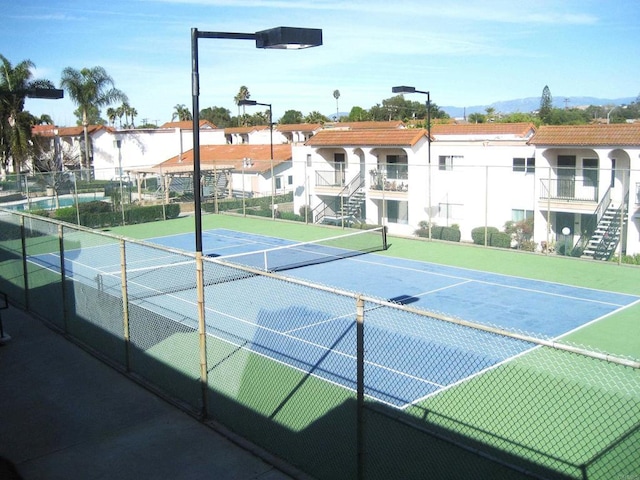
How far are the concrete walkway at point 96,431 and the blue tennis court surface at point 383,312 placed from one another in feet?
12.1

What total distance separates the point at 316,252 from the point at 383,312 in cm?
1057

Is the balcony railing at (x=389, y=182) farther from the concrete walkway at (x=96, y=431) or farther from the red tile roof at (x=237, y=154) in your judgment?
the concrete walkway at (x=96, y=431)

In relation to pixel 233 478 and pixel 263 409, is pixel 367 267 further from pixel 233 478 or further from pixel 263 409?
pixel 233 478

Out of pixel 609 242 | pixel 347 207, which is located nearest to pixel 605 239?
pixel 609 242

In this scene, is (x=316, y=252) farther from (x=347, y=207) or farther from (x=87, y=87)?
(x=87, y=87)

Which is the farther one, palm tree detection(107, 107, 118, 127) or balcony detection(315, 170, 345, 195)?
palm tree detection(107, 107, 118, 127)

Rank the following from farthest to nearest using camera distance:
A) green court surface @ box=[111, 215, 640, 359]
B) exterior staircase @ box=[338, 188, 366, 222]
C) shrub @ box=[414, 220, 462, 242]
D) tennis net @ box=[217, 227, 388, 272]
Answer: exterior staircase @ box=[338, 188, 366, 222] < shrub @ box=[414, 220, 462, 242] < tennis net @ box=[217, 227, 388, 272] < green court surface @ box=[111, 215, 640, 359]

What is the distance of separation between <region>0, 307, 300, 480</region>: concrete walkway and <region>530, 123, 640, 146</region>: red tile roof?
24675mm

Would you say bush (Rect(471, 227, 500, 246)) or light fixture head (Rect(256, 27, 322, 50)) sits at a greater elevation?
light fixture head (Rect(256, 27, 322, 50))

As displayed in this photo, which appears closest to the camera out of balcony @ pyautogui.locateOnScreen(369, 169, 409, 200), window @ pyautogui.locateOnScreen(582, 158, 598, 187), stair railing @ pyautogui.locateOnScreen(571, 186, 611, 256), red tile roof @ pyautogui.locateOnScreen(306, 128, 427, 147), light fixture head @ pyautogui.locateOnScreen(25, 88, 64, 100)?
light fixture head @ pyautogui.locateOnScreen(25, 88, 64, 100)

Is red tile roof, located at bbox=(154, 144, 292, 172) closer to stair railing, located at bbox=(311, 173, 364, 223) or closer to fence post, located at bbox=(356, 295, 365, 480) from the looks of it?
stair railing, located at bbox=(311, 173, 364, 223)

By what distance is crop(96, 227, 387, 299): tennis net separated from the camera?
65.4ft

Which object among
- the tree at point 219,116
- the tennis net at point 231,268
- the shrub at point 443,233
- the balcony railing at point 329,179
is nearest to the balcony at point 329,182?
the balcony railing at point 329,179

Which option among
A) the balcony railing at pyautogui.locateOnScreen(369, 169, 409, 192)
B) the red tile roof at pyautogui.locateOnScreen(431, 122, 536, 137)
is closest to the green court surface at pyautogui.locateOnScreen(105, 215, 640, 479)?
the balcony railing at pyautogui.locateOnScreen(369, 169, 409, 192)
